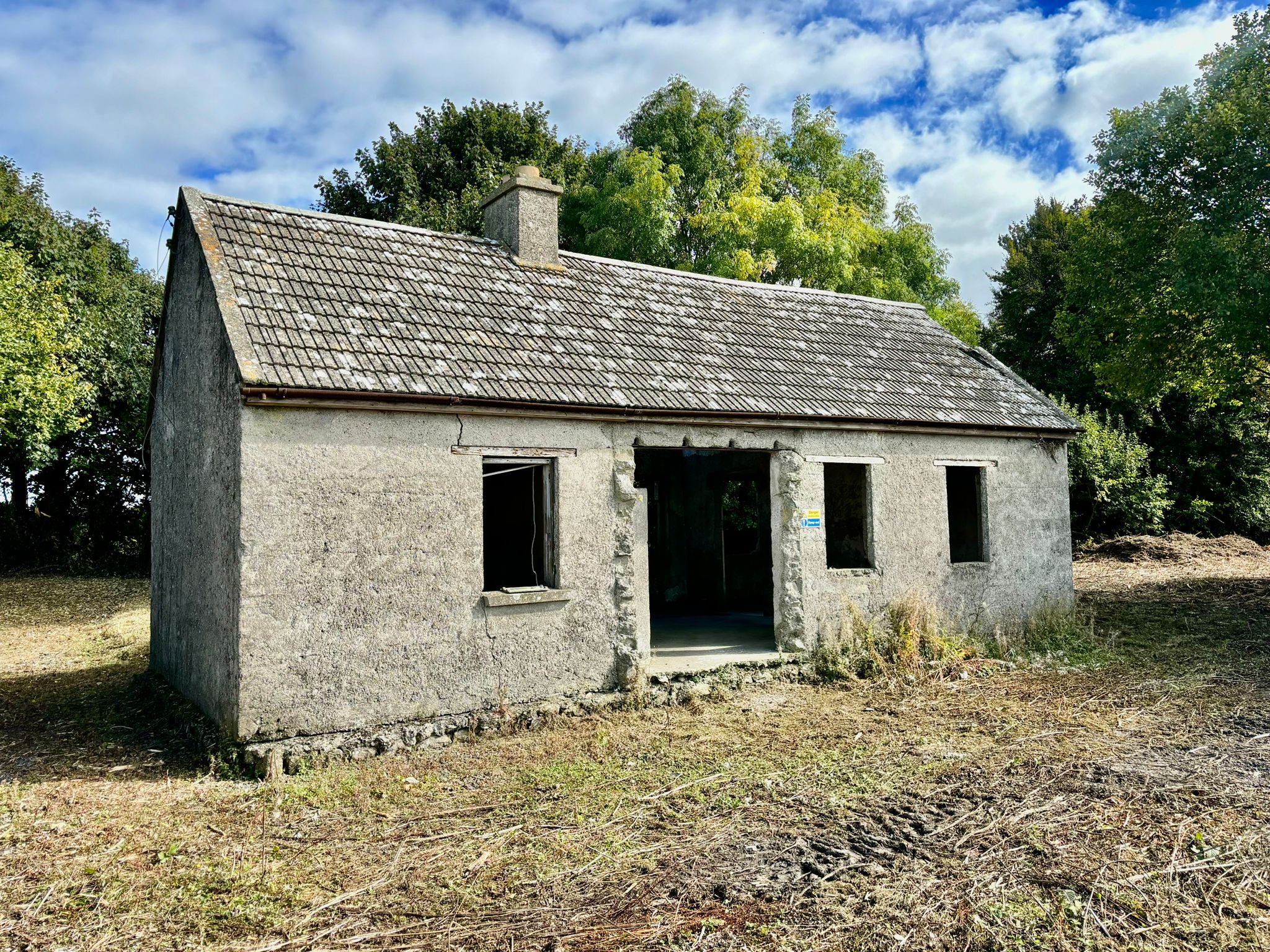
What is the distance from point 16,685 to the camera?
12.0 m

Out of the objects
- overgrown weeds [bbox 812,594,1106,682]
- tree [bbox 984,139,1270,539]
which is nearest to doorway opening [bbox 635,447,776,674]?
overgrown weeds [bbox 812,594,1106,682]

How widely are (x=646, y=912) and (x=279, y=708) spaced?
13.5ft

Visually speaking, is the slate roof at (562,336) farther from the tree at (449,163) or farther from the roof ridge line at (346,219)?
the tree at (449,163)

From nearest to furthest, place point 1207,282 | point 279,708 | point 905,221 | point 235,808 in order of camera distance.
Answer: point 235,808
point 279,708
point 1207,282
point 905,221

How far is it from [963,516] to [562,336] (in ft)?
24.1

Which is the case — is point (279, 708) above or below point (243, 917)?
above

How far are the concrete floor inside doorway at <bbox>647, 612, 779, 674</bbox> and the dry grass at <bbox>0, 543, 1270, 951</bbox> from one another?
518mm

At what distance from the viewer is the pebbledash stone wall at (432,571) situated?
7543mm

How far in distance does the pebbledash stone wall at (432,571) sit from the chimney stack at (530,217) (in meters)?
3.72

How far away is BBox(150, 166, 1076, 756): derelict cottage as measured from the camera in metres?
7.75

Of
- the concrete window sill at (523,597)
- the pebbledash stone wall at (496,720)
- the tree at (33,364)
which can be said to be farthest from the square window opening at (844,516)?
the tree at (33,364)

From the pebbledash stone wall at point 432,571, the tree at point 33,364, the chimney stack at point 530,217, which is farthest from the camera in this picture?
the tree at point 33,364

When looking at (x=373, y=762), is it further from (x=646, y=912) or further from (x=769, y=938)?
(x=769, y=938)

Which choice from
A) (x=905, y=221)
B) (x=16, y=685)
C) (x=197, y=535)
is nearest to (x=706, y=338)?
(x=197, y=535)
